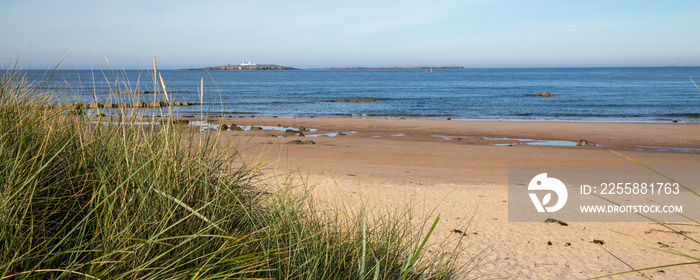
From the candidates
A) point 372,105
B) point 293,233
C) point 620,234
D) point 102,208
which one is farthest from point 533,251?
point 372,105

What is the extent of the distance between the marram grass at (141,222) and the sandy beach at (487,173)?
430 mm

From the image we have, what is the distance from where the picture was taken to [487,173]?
453 inches

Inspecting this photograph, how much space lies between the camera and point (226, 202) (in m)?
2.92

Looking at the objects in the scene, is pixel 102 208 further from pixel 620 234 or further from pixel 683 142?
pixel 683 142

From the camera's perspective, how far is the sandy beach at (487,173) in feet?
18.6

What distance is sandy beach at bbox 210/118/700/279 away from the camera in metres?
5.67

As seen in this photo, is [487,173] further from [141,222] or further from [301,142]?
[141,222]

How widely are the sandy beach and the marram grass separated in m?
0.43

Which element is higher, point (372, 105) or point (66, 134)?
point (66, 134)

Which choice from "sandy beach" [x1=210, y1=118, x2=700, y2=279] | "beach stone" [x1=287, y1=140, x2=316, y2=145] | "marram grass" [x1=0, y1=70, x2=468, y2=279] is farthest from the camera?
"beach stone" [x1=287, y1=140, x2=316, y2=145]

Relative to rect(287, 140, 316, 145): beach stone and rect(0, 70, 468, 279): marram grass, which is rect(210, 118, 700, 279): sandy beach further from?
rect(0, 70, 468, 279): marram grass

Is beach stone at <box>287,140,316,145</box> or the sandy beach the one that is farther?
beach stone at <box>287,140,316,145</box>

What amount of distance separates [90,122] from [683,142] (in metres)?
20.3

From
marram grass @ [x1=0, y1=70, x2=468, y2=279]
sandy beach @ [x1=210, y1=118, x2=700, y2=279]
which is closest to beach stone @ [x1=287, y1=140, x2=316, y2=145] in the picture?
sandy beach @ [x1=210, y1=118, x2=700, y2=279]
